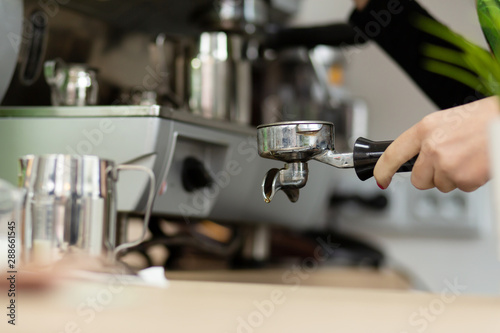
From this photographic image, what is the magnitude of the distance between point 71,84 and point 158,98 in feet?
0.37

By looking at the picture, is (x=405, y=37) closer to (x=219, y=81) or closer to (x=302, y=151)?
(x=219, y=81)

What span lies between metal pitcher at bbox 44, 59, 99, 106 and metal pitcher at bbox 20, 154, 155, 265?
17 cm

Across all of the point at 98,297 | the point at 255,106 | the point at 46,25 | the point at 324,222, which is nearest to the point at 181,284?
the point at 98,297

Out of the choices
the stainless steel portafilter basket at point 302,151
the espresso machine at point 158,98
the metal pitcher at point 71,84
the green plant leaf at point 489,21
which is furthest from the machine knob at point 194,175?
the green plant leaf at point 489,21

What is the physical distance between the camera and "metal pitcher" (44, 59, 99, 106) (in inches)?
28.2

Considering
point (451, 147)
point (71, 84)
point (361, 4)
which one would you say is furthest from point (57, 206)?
point (361, 4)

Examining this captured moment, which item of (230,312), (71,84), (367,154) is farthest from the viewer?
(71,84)

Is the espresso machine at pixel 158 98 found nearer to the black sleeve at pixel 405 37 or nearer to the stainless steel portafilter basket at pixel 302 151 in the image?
the black sleeve at pixel 405 37

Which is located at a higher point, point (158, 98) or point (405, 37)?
point (405, 37)

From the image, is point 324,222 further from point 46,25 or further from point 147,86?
point 46,25

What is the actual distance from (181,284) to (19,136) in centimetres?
25

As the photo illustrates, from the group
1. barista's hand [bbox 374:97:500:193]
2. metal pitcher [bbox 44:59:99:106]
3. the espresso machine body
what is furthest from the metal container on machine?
barista's hand [bbox 374:97:500:193]

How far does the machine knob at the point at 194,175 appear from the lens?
0.78 meters

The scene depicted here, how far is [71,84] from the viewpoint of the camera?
72 centimetres
